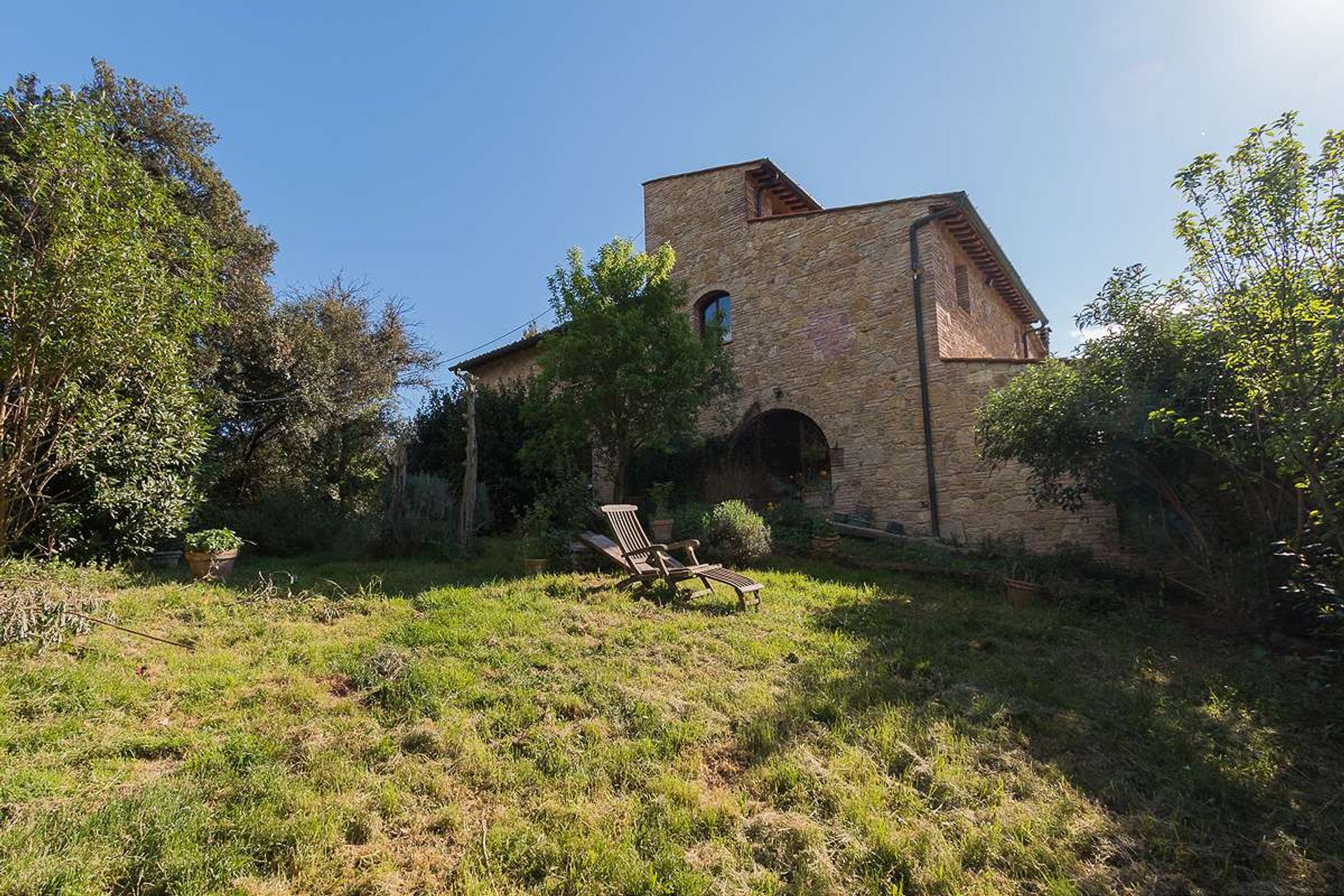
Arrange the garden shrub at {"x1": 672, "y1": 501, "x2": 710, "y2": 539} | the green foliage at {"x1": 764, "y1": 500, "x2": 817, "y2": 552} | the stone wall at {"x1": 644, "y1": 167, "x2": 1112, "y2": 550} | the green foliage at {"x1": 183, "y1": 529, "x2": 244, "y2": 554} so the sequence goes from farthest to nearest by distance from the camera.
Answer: the stone wall at {"x1": 644, "y1": 167, "x2": 1112, "y2": 550} < the green foliage at {"x1": 764, "y1": 500, "x2": 817, "y2": 552} < the garden shrub at {"x1": 672, "y1": 501, "x2": 710, "y2": 539} < the green foliage at {"x1": 183, "y1": 529, "x2": 244, "y2": 554}

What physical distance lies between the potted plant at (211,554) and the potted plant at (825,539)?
24.6 feet

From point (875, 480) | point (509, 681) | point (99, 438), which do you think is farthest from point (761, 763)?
point (875, 480)

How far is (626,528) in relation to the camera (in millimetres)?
7020

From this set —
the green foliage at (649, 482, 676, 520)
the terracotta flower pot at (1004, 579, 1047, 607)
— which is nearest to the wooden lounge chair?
the green foliage at (649, 482, 676, 520)

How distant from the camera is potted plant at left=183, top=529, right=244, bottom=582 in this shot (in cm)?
623

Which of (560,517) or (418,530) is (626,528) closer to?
(560,517)

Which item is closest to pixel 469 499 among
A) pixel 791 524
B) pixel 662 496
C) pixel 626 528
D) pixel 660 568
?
pixel 626 528

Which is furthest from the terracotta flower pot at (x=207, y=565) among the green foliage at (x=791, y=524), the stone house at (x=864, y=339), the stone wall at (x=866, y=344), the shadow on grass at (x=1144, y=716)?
the stone wall at (x=866, y=344)

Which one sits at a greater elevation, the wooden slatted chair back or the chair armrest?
the wooden slatted chair back

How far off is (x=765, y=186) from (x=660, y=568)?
34.4ft

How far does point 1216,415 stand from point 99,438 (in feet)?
36.0

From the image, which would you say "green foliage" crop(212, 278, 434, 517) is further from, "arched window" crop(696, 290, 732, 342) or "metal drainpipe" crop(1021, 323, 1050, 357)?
"metal drainpipe" crop(1021, 323, 1050, 357)

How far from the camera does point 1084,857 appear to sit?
2.38 metres

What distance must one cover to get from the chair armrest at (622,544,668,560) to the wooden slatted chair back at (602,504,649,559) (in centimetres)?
5
